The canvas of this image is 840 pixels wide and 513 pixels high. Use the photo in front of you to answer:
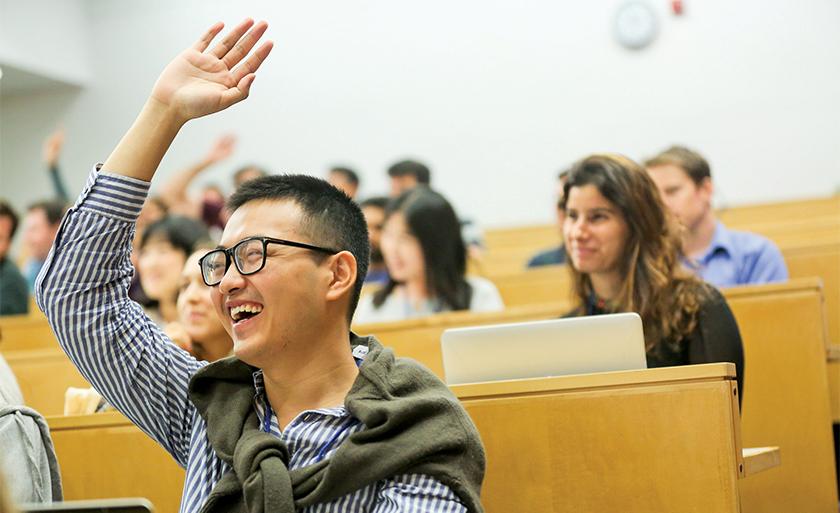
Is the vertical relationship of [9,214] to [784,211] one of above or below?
above

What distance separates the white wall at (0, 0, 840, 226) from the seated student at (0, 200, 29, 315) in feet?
11.4

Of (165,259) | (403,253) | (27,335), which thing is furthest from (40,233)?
(403,253)

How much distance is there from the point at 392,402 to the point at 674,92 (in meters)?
6.74

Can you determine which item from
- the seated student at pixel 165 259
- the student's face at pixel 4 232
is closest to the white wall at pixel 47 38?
the student's face at pixel 4 232

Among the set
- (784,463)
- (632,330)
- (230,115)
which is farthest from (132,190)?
(230,115)

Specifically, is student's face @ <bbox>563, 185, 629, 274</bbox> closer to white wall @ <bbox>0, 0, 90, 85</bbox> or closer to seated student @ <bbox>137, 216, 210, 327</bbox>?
seated student @ <bbox>137, 216, 210, 327</bbox>

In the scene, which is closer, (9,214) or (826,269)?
(826,269)

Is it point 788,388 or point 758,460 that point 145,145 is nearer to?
point 758,460

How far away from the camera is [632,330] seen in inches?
68.8

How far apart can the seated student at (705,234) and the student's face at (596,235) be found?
81 cm

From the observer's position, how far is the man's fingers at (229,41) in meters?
1.54

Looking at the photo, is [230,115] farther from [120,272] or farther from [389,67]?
[120,272]

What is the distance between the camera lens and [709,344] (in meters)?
2.21

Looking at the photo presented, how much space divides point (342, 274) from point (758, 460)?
2.53 ft
